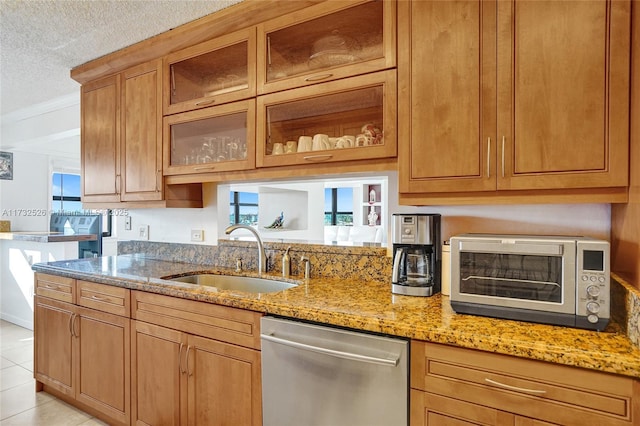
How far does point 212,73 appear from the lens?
2.16 metres

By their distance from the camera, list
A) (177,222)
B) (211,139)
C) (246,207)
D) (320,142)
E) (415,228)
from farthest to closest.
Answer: (246,207), (177,222), (211,139), (320,142), (415,228)

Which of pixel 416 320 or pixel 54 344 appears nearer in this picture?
pixel 416 320

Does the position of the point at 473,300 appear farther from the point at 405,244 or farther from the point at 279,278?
the point at 279,278

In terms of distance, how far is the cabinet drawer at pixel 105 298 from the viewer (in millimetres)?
1968

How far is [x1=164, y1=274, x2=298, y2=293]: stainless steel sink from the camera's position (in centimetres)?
206

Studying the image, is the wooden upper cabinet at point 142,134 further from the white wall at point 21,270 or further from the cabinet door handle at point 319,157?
the white wall at point 21,270

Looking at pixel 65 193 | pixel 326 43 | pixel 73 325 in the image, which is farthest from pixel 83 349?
pixel 65 193

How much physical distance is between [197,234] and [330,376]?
1.61 m

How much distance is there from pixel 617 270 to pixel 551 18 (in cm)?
96

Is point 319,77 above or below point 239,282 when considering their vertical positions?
above

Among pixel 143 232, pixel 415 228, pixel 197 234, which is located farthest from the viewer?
pixel 143 232

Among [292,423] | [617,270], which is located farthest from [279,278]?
[617,270]

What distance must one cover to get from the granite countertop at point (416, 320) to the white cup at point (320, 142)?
700 millimetres

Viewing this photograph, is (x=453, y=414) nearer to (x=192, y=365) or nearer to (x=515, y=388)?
(x=515, y=388)
